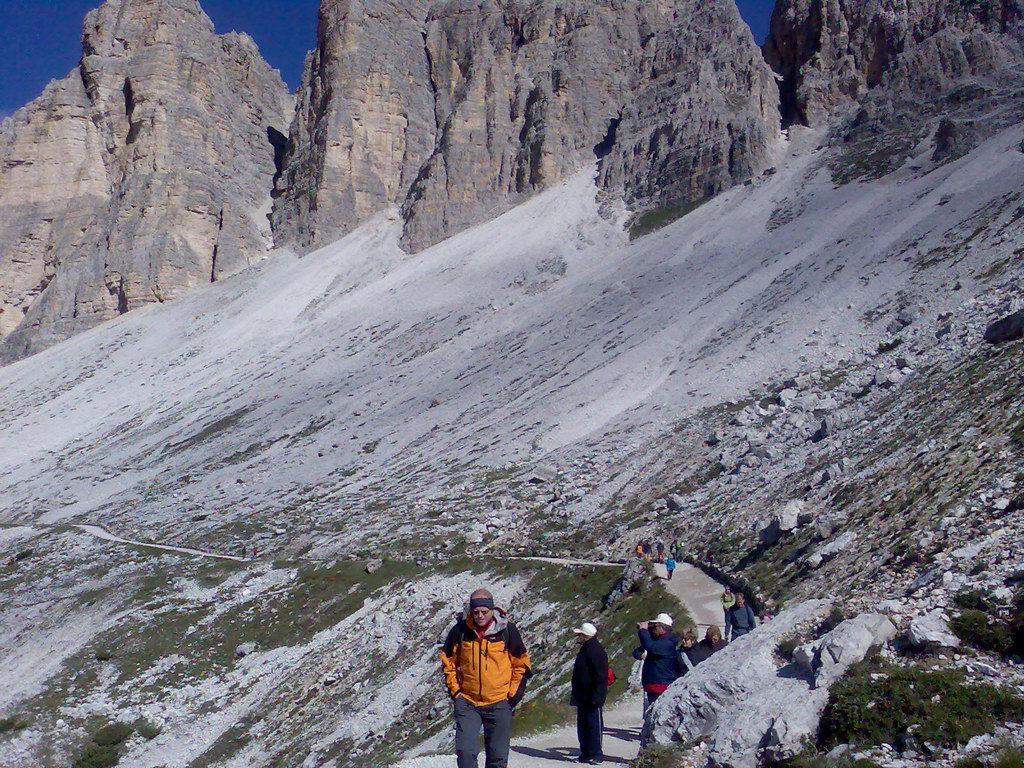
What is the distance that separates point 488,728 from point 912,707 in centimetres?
374

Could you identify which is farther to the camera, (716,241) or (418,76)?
(418,76)

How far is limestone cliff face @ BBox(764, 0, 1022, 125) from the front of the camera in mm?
71750

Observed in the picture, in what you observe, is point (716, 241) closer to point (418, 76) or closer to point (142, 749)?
point (142, 749)

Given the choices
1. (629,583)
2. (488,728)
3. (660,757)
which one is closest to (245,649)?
(629,583)

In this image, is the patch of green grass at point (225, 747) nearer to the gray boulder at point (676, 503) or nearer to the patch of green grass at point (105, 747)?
the patch of green grass at point (105, 747)

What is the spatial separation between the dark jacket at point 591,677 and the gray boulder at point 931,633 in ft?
10.5

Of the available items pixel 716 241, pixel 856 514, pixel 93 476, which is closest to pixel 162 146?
pixel 93 476

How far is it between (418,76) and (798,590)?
103 meters

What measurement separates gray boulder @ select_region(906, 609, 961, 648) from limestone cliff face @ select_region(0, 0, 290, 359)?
91.2 meters

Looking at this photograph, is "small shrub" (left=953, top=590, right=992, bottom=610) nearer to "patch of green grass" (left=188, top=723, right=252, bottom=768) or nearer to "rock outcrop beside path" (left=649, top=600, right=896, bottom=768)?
"rock outcrop beside path" (left=649, top=600, right=896, bottom=768)

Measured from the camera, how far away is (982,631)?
24.9 ft

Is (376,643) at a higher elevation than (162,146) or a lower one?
lower

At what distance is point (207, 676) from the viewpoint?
83.5 feet

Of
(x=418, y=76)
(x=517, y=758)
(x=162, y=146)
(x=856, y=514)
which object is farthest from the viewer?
(x=418, y=76)
